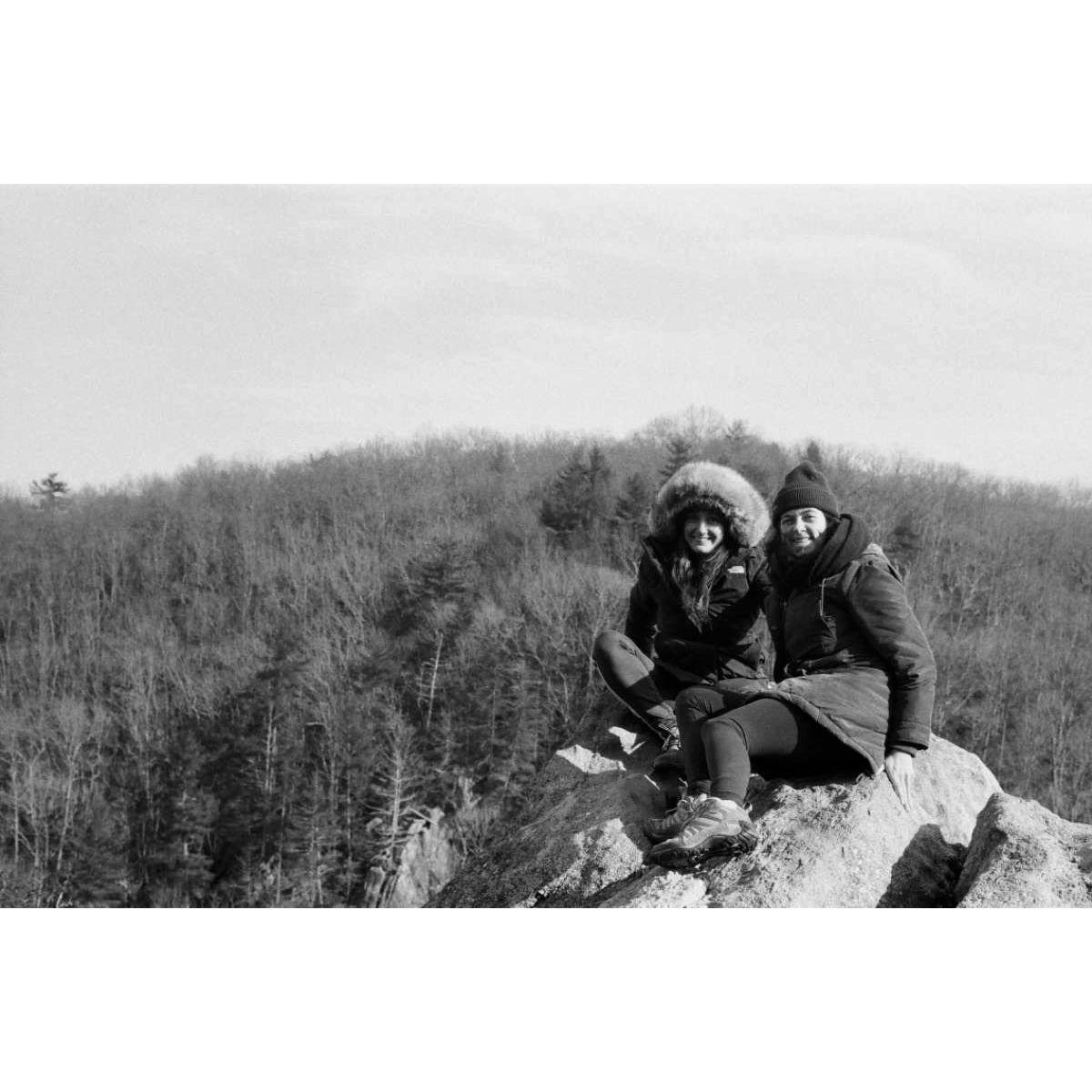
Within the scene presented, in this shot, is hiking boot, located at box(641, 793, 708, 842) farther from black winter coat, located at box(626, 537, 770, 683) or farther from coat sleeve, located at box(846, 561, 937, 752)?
black winter coat, located at box(626, 537, 770, 683)

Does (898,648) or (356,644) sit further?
(356,644)

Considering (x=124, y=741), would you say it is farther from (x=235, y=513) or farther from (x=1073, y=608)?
(x=1073, y=608)

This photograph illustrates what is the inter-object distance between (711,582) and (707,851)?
1.48 meters

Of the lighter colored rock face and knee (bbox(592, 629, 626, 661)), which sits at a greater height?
knee (bbox(592, 629, 626, 661))

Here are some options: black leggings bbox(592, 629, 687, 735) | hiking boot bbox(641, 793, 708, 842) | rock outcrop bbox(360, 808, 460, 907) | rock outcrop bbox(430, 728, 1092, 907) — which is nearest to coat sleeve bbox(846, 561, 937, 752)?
rock outcrop bbox(430, 728, 1092, 907)

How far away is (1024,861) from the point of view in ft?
14.3

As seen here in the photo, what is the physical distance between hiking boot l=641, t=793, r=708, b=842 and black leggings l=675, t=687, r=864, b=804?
65 mm

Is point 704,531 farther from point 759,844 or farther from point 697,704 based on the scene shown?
point 759,844

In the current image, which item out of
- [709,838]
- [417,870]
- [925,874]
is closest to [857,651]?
[925,874]

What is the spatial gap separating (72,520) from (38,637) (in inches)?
487

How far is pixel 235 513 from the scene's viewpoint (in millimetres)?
65938

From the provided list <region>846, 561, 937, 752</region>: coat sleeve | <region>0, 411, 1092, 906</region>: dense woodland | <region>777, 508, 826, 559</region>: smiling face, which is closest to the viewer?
<region>846, 561, 937, 752</region>: coat sleeve

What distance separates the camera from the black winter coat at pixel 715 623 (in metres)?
5.44

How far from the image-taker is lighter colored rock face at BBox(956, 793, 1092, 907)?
14.1 ft
